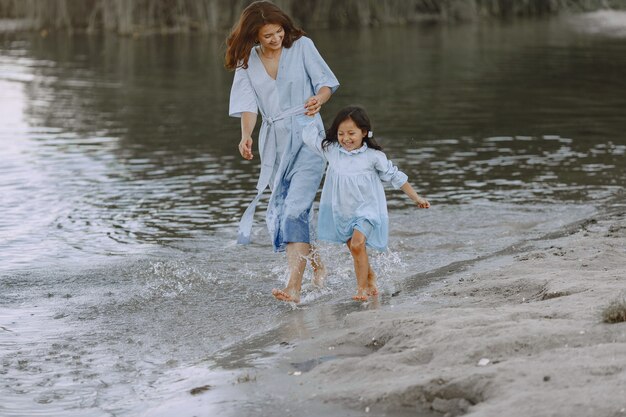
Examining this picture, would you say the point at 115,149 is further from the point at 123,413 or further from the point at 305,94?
the point at 123,413

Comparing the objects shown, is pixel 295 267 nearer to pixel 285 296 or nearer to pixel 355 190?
pixel 285 296

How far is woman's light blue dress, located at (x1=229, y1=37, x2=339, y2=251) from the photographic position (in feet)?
26.0

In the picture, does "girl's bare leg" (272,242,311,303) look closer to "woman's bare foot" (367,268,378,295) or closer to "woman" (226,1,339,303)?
"woman" (226,1,339,303)

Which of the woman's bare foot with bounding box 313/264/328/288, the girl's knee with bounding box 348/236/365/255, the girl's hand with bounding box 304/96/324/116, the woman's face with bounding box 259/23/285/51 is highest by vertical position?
the woman's face with bounding box 259/23/285/51

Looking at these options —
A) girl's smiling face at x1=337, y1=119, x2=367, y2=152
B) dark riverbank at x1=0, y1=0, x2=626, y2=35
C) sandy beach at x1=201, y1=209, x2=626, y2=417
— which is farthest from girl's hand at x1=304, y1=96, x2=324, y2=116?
dark riverbank at x1=0, y1=0, x2=626, y2=35

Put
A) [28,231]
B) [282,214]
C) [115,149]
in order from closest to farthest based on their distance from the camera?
[282,214]
[28,231]
[115,149]

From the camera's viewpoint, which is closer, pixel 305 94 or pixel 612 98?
pixel 305 94

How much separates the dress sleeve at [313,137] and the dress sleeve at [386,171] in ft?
1.18

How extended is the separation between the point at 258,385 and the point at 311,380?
0.27 m

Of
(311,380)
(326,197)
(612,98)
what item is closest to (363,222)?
(326,197)

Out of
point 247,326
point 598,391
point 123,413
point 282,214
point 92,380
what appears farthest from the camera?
point 282,214

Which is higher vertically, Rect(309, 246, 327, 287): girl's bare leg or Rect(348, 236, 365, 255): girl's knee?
Rect(348, 236, 365, 255): girl's knee

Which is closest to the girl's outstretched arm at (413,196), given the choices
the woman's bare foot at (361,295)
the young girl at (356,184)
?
the young girl at (356,184)

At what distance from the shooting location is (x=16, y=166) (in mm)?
14523
